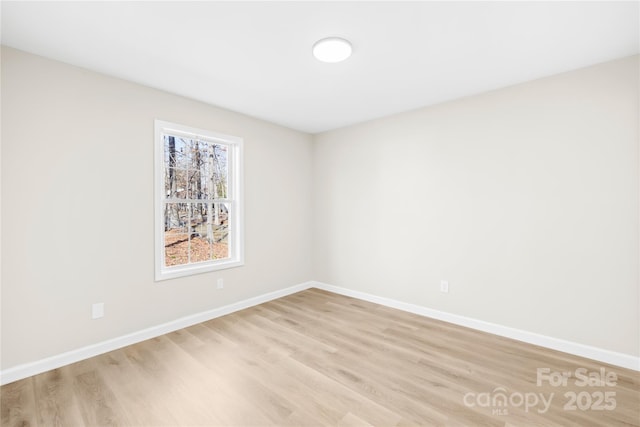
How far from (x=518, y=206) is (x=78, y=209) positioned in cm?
403

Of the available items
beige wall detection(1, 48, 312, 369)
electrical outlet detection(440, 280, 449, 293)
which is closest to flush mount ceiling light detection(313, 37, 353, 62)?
beige wall detection(1, 48, 312, 369)

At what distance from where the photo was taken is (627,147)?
2.23m

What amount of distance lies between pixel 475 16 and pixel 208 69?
210 cm

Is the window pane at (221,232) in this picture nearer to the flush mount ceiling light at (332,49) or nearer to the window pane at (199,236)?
the window pane at (199,236)

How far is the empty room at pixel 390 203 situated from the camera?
1809 millimetres

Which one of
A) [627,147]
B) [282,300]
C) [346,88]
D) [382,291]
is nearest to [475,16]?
[346,88]

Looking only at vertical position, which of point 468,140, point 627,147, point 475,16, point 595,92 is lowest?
point 627,147

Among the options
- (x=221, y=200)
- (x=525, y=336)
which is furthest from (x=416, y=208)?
(x=221, y=200)

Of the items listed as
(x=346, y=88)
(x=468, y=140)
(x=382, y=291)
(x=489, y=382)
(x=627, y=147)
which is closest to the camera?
(x=489, y=382)

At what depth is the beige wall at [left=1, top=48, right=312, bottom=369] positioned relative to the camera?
209cm

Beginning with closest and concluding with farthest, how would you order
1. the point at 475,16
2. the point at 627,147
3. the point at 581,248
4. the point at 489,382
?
the point at 475,16
the point at 489,382
the point at 627,147
the point at 581,248

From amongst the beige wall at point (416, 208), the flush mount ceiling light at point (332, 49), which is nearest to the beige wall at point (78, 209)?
the beige wall at point (416, 208)

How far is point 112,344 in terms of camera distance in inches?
98.6

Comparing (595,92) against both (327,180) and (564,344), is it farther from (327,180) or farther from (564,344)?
(327,180)
